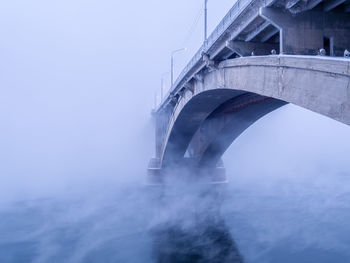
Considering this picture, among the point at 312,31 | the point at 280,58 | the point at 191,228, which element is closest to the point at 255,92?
the point at 280,58

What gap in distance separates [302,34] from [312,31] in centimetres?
21

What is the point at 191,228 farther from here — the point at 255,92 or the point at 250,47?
the point at 250,47

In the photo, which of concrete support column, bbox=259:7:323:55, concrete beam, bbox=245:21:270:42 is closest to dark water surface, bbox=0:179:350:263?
concrete beam, bbox=245:21:270:42

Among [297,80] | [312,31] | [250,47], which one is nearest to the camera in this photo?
[297,80]

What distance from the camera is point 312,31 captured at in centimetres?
612

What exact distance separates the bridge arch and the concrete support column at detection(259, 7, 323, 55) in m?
0.44

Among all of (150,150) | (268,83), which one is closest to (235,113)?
(268,83)

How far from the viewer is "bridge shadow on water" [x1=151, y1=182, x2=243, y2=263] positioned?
17812 mm

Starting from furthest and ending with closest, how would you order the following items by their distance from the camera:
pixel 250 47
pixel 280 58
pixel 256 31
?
pixel 250 47, pixel 256 31, pixel 280 58

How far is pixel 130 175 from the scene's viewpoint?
50.4 m

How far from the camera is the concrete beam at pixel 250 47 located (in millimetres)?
8520

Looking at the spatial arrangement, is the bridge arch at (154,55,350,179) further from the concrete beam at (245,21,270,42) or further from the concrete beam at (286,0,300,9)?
the concrete beam at (286,0,300,9)

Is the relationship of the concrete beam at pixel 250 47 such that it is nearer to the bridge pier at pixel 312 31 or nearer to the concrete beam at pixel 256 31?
the concrete beam at pixel 256 31

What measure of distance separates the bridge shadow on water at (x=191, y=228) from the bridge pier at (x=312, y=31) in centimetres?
1455
